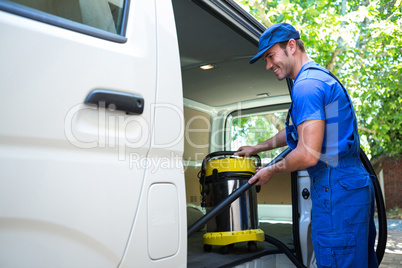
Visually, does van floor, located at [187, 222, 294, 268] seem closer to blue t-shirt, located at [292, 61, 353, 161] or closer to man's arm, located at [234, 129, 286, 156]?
man's arm, located at [234, 129, 286, 156]

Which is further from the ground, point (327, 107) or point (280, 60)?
point (280, 60)

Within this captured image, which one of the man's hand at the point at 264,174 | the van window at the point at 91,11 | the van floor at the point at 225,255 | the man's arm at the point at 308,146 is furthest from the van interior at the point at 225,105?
the van window at the point at 91,11

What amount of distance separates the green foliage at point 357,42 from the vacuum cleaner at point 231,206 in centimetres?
460

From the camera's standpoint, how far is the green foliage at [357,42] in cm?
741

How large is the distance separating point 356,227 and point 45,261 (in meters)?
1.53

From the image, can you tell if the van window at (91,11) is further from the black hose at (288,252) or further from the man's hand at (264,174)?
the black hose at (288,252)

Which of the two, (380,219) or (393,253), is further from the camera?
(393,253)

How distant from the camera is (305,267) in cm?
259

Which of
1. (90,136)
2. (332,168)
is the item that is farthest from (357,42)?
(90,136)

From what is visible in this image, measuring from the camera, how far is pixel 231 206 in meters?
2.85

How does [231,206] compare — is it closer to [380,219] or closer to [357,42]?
[380,219]

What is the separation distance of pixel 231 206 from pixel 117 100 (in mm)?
1803

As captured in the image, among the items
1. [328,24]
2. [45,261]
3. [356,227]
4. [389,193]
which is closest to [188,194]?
[356,227]

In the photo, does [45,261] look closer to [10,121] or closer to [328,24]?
[10,121]
